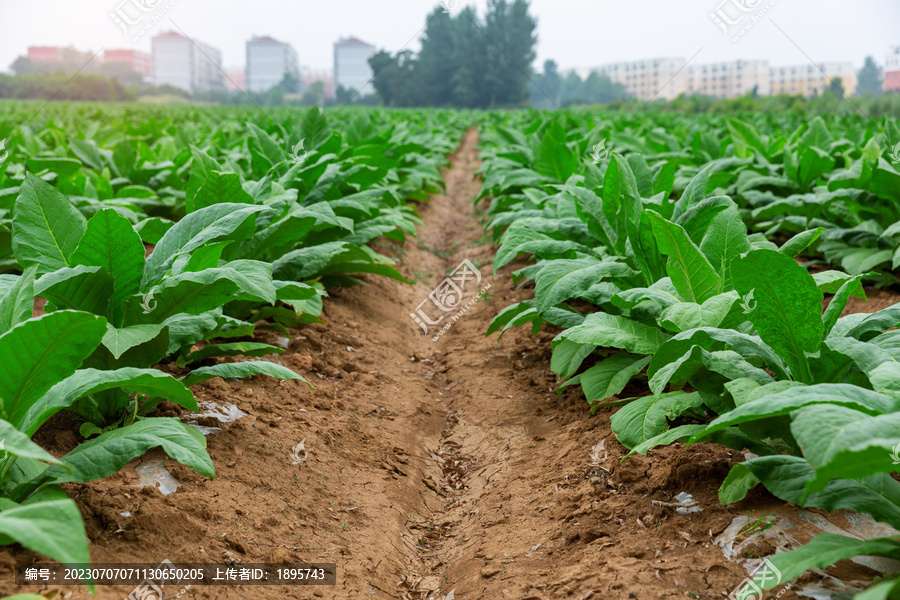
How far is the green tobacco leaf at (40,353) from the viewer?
5.29 ft

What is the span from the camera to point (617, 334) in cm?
250

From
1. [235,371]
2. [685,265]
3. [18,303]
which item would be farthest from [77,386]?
[685,265]

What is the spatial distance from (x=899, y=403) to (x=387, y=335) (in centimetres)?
330

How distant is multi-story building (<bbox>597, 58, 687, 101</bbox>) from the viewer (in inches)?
1478

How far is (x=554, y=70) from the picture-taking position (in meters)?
73.0

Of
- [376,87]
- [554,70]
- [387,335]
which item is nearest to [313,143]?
[387,335]

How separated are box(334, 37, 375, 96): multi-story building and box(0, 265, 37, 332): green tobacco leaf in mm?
27455

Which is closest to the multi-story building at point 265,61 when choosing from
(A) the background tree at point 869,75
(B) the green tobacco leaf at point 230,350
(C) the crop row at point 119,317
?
(C) the crop row at point 119,317

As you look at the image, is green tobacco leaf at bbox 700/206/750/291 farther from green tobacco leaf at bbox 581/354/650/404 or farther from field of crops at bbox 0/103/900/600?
green tobacco leaf at bbox 581/354/650/404

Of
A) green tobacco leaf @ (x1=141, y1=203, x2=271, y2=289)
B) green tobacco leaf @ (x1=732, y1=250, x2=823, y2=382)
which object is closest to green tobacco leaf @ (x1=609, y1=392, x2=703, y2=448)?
green tobacco leaf @ (x1=732, y1=250, x2=823, y2=382)

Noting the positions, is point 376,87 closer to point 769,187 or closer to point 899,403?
point 769,187

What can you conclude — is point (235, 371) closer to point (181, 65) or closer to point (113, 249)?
point (113, 249)

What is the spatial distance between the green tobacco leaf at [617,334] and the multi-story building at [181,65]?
20581 millimetres

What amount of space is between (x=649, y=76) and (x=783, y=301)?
49373mm
